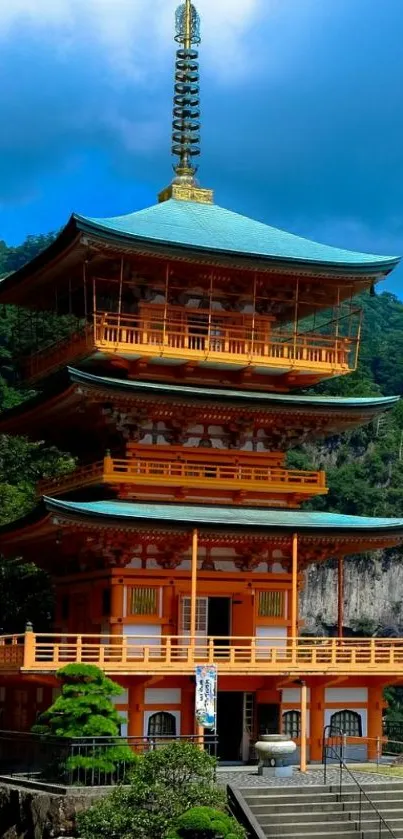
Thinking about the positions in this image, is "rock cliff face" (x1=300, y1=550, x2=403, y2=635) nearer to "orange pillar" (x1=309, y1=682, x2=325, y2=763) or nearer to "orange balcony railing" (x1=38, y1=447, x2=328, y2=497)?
"orange balcony railing" (x1=38, y1=447, x2=328, y2=497)

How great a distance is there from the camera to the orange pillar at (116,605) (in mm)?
35688

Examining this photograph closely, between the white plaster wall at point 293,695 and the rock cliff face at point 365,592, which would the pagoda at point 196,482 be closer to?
the white plaster wall at point 293,695

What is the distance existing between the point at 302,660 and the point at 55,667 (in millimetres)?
6671

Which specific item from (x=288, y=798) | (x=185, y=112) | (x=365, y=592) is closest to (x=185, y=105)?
(x=185, y=112)

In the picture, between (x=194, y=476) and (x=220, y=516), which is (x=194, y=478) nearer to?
(x=194, y=476)

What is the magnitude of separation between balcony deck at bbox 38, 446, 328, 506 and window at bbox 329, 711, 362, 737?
5.78m

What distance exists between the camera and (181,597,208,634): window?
120 ft

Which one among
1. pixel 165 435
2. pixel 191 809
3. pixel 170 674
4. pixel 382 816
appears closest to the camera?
pixel 191 809

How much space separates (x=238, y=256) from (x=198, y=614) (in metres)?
9.28

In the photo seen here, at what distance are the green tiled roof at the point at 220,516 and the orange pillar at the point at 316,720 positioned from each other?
405 centimetres

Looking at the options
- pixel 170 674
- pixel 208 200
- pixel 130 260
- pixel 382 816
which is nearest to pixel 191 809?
pixel 382 816

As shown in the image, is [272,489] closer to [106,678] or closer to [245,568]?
[245,568]

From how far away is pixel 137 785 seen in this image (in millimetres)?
26984

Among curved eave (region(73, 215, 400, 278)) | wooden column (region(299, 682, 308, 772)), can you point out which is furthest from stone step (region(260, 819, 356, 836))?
curved eave (region(73, 215, 400, 278))
